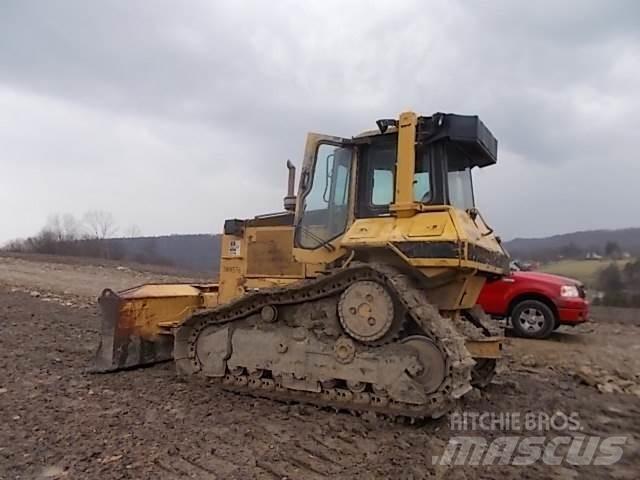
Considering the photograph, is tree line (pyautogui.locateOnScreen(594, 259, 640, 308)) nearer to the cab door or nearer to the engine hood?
the engine hood

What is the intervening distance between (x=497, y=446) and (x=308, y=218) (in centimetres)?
297

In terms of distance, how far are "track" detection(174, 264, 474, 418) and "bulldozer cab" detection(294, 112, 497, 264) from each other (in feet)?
1.77

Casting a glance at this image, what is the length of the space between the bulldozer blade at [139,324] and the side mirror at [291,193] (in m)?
1.65

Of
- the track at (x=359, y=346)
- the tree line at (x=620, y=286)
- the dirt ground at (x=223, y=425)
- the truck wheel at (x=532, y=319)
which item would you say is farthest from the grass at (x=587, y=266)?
the track at (x=359, y=346)

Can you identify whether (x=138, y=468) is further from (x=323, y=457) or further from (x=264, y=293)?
(x=264, y=293)

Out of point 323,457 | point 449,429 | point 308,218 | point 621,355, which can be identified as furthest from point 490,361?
point 621,355

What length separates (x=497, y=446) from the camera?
199 inches

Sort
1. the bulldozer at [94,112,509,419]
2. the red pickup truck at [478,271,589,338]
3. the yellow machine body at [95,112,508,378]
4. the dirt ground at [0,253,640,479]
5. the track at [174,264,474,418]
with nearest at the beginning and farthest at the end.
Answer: the dirt ground at [0,253,640,479] < the track at [174,264,474,418] < the bulldozer at [94,112,509,419] < the yellow machine body at [95,112,508,378] < the red pickup truck at [478,271,589,338]

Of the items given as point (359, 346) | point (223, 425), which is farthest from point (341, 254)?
point (223, 425)

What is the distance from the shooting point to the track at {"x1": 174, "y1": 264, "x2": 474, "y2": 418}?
5.30 meters

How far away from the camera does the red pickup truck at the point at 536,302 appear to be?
35.0 feet

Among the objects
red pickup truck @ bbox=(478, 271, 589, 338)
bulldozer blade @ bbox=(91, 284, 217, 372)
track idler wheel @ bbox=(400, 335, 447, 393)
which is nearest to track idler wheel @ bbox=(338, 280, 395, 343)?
track idler wheel @ bbox=(400, 335, 447, 393)

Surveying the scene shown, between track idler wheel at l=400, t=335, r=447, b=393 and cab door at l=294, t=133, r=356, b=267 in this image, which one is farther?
cab door at l=294, t=133, r=356, b=267

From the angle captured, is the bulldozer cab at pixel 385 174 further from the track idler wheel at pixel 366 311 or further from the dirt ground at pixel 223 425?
the dirt ground at pixel 223 425
